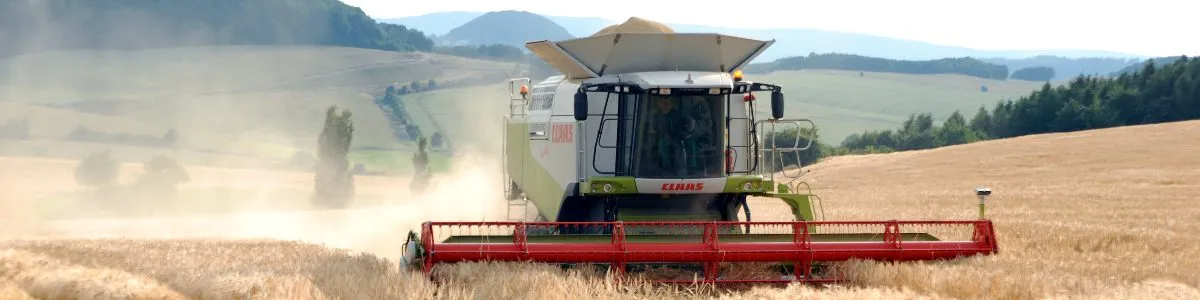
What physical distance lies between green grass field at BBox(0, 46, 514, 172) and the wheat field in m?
72.1

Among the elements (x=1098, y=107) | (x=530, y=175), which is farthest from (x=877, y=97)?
(x=530, y=175)

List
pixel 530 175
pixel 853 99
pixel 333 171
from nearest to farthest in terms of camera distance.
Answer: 1. pixel 530 175
2. pixel 333 171
3. pixel 853 99

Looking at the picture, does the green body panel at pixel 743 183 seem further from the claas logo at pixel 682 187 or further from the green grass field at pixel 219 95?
the green grass field at pixel 219 95

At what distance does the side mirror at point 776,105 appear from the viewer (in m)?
14.6

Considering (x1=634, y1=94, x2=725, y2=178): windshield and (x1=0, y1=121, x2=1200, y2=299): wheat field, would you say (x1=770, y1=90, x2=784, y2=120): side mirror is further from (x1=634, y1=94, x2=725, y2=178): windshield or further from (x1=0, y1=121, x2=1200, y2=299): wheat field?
(x1=0, y1=121, x2=1200, y2=299): wheat field

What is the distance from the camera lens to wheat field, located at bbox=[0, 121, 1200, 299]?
37.0 feet

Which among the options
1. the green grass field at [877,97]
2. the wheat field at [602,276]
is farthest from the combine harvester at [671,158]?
the green grass field at [877,97]

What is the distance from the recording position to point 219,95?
159250 mm

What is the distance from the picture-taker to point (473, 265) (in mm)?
12016

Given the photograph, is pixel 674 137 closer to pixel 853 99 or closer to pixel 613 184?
pixel 613 184

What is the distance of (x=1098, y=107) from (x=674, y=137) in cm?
7463

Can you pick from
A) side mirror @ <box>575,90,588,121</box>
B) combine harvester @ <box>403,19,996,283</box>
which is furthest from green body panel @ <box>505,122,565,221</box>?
side mirror @ <box>575,90,588,121</box>

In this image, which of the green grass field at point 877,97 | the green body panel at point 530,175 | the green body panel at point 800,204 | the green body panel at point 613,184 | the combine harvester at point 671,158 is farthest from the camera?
the green grass field at point 877,97

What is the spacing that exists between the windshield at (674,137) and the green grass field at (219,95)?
3319 inches
